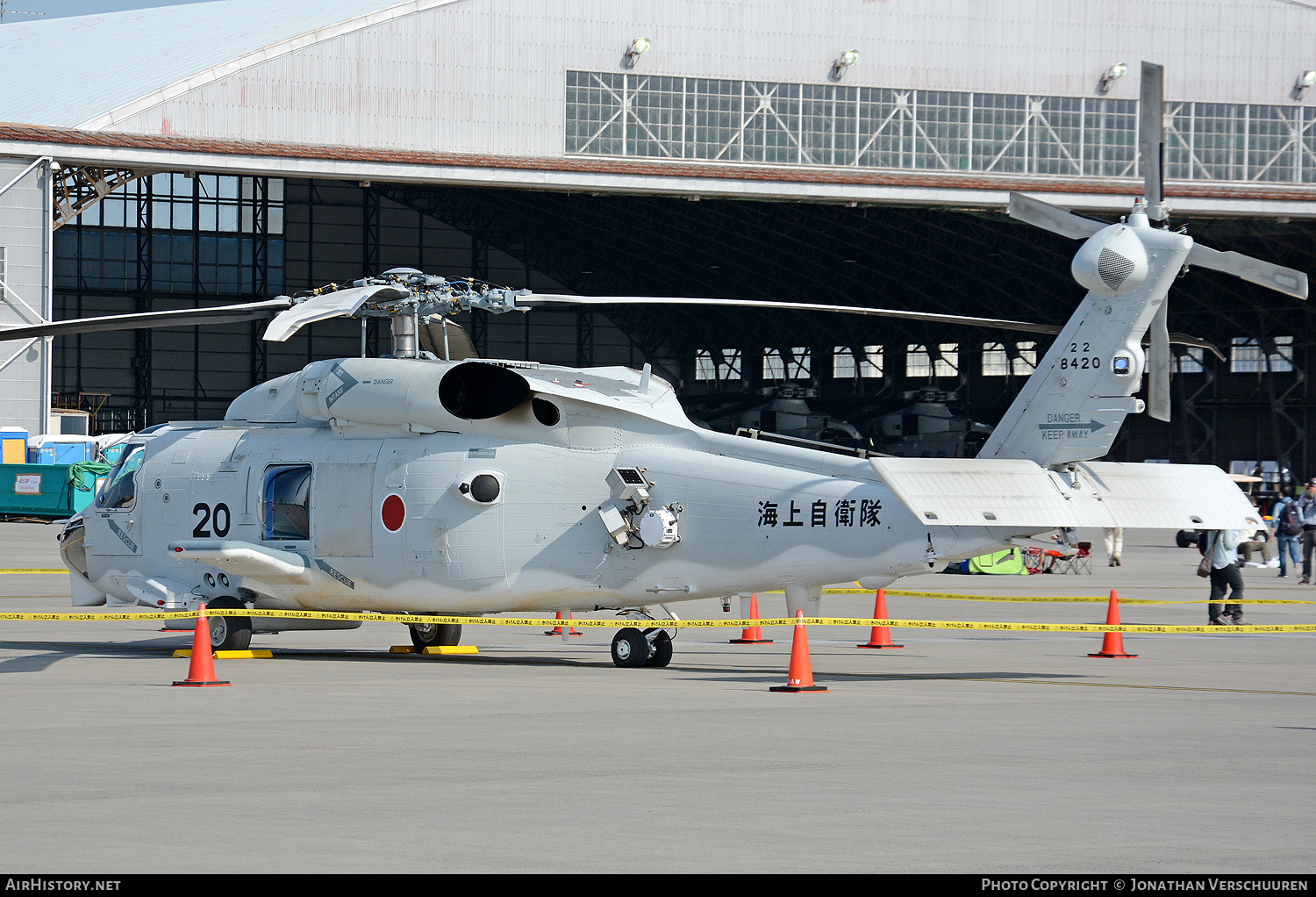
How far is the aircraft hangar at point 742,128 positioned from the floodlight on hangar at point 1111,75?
85 mm

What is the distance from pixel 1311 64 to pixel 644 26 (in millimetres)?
23881

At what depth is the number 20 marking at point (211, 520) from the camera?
62.9 feet

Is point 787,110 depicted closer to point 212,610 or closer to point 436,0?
point 436,0

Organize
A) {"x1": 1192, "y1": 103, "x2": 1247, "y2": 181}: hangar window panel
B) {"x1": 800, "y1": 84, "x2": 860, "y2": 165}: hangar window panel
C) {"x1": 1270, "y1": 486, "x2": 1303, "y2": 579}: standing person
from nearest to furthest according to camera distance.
Answer: {"x1": 1270, "y1": 486, "x2": 1303, "y2": 579}: standing person
{"x1": 800, "y1": 84, "x2": 860, "y2": 165}: hangar window panel
{"x1": 1192, "y1": 103, "x2": 1247, "y2": 181}: hangar window panel

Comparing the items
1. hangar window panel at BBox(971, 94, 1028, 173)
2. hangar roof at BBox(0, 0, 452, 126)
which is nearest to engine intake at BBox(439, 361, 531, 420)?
hangar roof at BBox(0, 0, 452, 126)

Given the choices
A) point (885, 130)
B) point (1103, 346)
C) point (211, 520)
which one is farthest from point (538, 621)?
point (885, 130)

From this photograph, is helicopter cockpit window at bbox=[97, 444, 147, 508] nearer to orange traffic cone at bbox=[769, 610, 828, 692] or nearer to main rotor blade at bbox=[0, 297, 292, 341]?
main rotor blade at bbox=[0, 297, 292, 341]

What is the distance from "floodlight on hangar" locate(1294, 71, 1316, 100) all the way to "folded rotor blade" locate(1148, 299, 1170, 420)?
46.2 meters

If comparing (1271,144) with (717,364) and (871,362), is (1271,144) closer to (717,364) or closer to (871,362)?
(871,362)

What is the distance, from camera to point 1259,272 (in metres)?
14.4

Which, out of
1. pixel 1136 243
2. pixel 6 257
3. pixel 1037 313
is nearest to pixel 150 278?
pixel 6 257

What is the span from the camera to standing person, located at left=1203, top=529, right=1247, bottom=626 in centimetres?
2548

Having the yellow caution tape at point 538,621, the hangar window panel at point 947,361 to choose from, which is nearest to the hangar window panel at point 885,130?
the hangar window panel at point 947,361

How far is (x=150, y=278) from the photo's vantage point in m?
73.8
